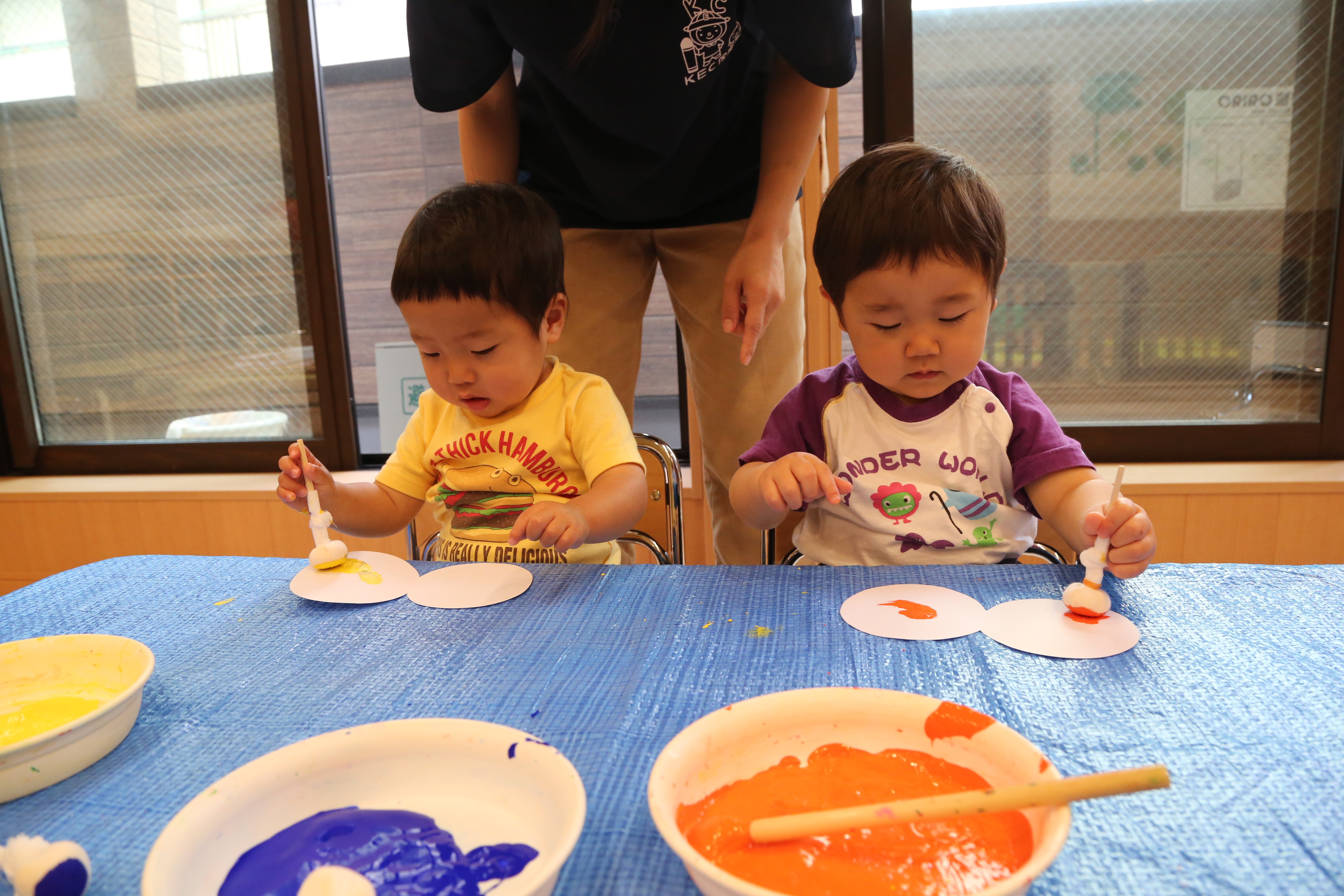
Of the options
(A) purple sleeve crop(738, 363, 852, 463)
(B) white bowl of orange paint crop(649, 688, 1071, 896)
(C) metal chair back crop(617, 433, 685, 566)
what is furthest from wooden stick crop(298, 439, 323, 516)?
(B) white bowl of orange paint crop(649, 688, 1071, 896)

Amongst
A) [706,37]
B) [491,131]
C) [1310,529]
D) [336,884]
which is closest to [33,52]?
[491,131]

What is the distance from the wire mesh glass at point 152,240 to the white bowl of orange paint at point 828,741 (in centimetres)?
235

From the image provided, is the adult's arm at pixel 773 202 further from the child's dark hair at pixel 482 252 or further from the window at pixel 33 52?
the window at pixel 33 52

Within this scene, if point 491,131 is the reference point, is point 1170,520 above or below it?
below

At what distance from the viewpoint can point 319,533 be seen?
0.93 m

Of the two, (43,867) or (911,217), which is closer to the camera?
(43,867)

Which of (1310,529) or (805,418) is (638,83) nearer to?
(805,418)

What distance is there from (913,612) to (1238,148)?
197 cm

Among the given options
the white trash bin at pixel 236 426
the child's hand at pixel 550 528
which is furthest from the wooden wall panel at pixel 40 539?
the child's hand at pixel 550 528

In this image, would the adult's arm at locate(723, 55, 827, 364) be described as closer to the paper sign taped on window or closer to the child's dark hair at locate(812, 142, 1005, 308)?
the child's dark hair at locate(812, 142, 1005, 308)

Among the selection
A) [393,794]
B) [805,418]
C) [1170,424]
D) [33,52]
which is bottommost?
[1170,424]

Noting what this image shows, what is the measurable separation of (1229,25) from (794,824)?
2.40 m

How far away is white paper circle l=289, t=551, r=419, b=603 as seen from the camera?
2.76ft

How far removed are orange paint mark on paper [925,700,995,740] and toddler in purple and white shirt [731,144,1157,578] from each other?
1.23ft
